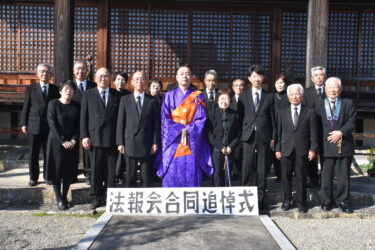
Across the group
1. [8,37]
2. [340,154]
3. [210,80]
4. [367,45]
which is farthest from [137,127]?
[367,45]

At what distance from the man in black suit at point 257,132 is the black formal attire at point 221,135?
0.49 feet

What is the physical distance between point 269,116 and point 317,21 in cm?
225

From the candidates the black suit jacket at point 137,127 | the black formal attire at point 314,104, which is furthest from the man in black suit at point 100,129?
the black formal attire at point 314,104

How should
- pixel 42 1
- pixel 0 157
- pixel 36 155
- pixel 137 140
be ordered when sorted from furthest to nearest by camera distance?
pixel 42 1 → pixel 0 157 → pixel 36 155 → pixel 137 140

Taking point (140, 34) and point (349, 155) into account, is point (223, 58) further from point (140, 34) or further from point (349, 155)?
point (349, 155)

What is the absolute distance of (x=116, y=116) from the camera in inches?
224

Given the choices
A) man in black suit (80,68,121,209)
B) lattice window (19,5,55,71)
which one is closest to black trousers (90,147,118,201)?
man in black suit (80,68,121,209)

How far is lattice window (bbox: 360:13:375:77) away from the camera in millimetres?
9469

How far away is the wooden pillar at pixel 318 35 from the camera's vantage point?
6.64 m

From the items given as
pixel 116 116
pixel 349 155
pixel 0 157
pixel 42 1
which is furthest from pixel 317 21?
pixel 0 157

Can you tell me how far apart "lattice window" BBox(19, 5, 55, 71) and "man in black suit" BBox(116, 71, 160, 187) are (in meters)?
4.92

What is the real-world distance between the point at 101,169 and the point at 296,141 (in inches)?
115

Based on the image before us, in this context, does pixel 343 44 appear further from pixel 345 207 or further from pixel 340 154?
pixel 345 207

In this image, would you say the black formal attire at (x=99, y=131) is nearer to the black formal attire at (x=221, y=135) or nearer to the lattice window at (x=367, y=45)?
the black formal attire at (x=221, y=135)
